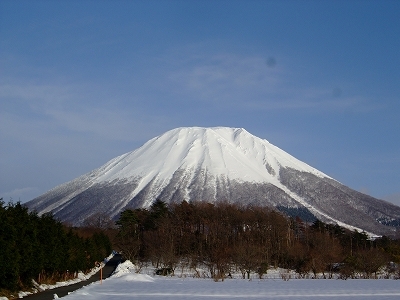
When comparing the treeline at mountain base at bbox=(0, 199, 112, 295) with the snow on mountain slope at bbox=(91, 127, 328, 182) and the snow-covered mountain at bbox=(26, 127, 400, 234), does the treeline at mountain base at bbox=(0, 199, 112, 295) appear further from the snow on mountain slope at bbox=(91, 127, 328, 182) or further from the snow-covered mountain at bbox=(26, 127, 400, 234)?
the snow on mountain slope at bbox=(91, 127, 328, 182)

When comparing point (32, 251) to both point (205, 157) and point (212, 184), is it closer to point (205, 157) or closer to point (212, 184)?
point (212, 184)

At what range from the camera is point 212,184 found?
15550 cm

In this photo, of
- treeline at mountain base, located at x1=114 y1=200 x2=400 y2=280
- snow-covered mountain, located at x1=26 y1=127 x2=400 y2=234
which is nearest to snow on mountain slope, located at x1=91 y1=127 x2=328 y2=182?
snow-covered mountain, located at x1=26 y1=127 x2=400 y2=234

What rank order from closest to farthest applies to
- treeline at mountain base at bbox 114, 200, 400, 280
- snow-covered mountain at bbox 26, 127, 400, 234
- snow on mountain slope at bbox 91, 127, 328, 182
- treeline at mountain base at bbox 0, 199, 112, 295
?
treeline at mountain base at bbox 0, 199, 112, 295
treeline at mountain base at bbox 114, 200, 400, 280
snow-covered mountain at bbox 26, 127, 400, 234
snow on mountain slope at bbox 91, 127, 328, 182

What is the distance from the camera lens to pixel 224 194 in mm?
147625

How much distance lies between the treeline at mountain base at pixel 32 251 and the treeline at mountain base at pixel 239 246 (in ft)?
34.0

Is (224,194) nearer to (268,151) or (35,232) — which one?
(268,151)

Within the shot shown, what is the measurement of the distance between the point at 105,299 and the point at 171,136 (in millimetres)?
167736

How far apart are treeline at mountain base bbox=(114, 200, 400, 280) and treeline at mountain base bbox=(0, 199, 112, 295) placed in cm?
1037

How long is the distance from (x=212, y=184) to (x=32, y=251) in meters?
134

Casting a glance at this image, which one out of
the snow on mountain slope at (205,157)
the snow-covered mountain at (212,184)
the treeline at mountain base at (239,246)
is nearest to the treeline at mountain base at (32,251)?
the treeline at mountain base at (239,246)

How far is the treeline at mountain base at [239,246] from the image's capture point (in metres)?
40.4

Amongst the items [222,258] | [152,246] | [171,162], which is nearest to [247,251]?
[222,258]

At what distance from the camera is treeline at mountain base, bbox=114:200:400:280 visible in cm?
4044
